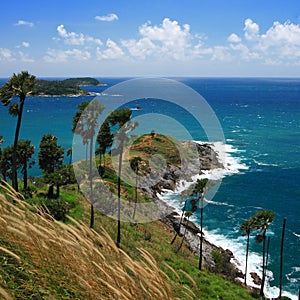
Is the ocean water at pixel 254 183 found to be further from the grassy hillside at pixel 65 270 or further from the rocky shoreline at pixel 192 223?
the grassy hillside at pixel 65 270

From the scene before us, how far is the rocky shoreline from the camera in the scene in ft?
113

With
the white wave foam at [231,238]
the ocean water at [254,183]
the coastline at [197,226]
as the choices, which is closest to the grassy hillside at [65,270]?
the coastline at [197,226]

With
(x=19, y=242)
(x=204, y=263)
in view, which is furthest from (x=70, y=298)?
(x=204, y=263)

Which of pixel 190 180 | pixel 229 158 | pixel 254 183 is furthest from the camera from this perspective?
pixel 229 158

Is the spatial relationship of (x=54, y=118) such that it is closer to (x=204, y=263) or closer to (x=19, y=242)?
(x=204, y=263)

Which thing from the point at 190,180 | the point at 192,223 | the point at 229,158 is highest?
the point at 229,158

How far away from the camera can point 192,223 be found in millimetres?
45156

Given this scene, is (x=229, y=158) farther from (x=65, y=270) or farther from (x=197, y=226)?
(x=65, y=270)

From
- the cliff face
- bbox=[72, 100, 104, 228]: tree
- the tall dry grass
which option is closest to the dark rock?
the cliff face

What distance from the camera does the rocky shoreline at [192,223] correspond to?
34.5 meters

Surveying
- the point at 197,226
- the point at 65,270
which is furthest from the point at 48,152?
the point at 65,270

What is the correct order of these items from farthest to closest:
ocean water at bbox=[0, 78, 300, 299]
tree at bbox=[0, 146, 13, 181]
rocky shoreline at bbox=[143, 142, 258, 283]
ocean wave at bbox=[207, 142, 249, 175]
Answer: ocean wave at bbox=[207, 142, 249, 175], ocean water at bbox=[0, 78, 300, 299], tree at bbox=[0, 146, 13, 181], rocky shoreline at bbox=[143, 142, 258, 283]

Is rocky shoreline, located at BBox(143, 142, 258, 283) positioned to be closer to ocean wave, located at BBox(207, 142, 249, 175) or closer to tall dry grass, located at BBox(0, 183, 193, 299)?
ocean wave, located at BBox(207, 142, 249, 175)

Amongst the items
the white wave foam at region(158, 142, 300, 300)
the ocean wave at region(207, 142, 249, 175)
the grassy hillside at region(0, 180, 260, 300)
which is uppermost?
the grassy hillside at region(0, 180, 260, 300)
